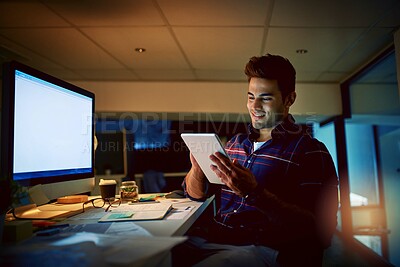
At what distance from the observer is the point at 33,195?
3.34ft

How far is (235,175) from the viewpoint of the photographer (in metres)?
1.00

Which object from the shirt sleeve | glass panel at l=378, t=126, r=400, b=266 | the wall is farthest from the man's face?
the wall

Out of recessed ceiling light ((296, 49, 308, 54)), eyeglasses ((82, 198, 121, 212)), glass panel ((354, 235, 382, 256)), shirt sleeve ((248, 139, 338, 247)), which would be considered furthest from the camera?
glass panel ((354, 235, 382, 256))

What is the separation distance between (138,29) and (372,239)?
3.85 metres

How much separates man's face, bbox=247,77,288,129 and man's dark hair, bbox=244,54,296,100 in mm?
24

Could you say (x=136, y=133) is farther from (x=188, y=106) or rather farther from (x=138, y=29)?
(x=138, y=29)

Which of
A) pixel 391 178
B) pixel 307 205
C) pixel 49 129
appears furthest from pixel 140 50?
pixel 391 178

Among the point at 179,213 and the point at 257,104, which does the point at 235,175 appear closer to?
the point at 179,213

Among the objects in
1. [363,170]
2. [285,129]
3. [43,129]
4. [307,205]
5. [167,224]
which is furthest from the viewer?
[363,170]

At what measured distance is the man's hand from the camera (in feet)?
3.27

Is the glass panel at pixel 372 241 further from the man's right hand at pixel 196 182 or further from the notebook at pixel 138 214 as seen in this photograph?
the notebook at pixel 138 214

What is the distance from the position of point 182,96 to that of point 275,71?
297cm

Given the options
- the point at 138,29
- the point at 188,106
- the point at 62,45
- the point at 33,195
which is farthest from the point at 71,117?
the point at 188,106

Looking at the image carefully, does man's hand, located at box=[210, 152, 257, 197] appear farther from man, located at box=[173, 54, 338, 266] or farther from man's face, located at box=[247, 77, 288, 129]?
man's face, located at box=[247, 77, 288, 129]
